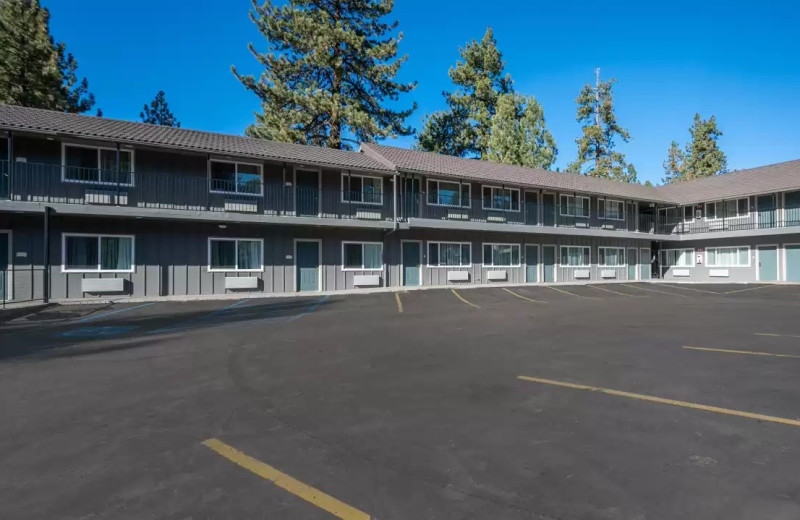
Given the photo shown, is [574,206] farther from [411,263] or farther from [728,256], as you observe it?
[411,263]

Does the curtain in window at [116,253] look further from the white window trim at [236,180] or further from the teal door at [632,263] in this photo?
the teal door at [632,263]

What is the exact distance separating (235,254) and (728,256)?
32.0m

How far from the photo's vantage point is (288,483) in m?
3.10

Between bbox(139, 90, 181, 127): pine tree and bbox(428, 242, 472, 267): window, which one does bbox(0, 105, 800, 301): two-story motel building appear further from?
bbox(139, 90, 181, 127): pine tree

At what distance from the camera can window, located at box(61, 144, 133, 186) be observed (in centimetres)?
1636

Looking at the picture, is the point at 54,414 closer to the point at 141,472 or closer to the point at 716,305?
the point at 141,472

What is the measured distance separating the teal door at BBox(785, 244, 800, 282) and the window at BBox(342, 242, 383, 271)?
83.6 feet

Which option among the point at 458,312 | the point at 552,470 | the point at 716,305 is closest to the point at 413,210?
the point at 458,312

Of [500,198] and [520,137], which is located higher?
[520,137]

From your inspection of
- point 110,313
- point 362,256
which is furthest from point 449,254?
point 110,313

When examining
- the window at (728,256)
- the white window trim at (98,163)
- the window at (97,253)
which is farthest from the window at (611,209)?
the window at (97,253)

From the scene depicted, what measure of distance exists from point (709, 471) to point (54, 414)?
238 inches

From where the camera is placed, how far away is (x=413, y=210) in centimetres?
2258

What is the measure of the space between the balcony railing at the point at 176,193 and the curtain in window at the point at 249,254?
1427 mm
